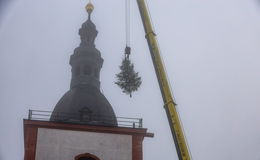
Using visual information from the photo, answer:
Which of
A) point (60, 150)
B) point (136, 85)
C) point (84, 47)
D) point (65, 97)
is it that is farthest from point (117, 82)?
point (84, 47)

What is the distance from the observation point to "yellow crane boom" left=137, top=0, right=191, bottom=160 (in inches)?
1041

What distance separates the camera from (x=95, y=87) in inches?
1518

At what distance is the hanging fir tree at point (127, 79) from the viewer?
98.9 feet

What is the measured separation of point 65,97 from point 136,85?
333 inches

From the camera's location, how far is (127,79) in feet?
99.0

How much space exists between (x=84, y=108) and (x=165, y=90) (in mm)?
8900

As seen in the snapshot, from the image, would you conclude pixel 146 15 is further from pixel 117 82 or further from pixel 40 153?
pixel 40 153

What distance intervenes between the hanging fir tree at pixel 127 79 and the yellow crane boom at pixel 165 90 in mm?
1934

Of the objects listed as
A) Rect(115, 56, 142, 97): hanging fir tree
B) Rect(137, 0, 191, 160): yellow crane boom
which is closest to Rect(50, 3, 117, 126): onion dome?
Rect(115, 56, 142, 97): hanging fir tree

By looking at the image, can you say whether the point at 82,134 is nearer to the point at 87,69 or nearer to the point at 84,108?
the point at 84,108

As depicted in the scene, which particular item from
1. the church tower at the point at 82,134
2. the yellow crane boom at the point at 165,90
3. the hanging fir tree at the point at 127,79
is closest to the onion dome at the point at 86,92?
the church tower at the point at 82,134

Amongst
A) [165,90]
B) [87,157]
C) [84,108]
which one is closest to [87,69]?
[84,108]

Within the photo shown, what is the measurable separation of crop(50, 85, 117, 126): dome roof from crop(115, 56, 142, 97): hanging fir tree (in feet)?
16.4

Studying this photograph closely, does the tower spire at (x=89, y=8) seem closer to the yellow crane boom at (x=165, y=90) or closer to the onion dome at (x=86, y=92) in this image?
the onion dome at (x=86, y=92)
